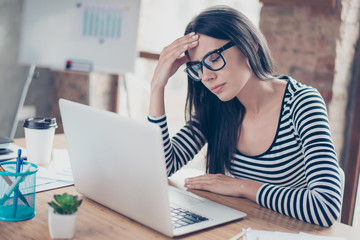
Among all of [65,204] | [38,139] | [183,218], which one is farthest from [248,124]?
[65,204]

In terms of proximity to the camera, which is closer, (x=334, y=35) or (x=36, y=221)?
(x=36, y=221)

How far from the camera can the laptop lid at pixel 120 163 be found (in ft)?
2.73

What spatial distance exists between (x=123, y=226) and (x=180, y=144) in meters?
0.62

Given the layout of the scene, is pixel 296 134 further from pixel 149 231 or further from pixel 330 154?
pixel 149 231

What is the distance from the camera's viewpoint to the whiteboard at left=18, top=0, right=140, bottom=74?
2590mm

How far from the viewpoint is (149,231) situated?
914 mm

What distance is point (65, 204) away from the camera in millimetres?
843

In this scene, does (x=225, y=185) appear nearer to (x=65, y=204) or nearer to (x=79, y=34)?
(x=65, y=204)

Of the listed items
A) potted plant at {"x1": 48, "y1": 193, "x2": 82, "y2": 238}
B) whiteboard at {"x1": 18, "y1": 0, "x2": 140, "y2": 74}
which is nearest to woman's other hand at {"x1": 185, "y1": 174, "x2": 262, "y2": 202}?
potted plant at {"x1": 48, "y1": 193, "x2": 82, "y2": 238}

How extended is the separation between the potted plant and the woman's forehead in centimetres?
64

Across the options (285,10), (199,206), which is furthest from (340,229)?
(285,10)

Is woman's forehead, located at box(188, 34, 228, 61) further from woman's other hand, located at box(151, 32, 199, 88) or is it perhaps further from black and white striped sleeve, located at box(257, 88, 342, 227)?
black and white striped sleeve, located at box(257, 88, 342, 227)

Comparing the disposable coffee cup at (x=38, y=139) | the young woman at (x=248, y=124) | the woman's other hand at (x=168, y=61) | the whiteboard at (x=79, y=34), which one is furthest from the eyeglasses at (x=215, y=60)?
the whiteboard at (x=79, y=34)

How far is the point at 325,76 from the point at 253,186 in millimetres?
1074
